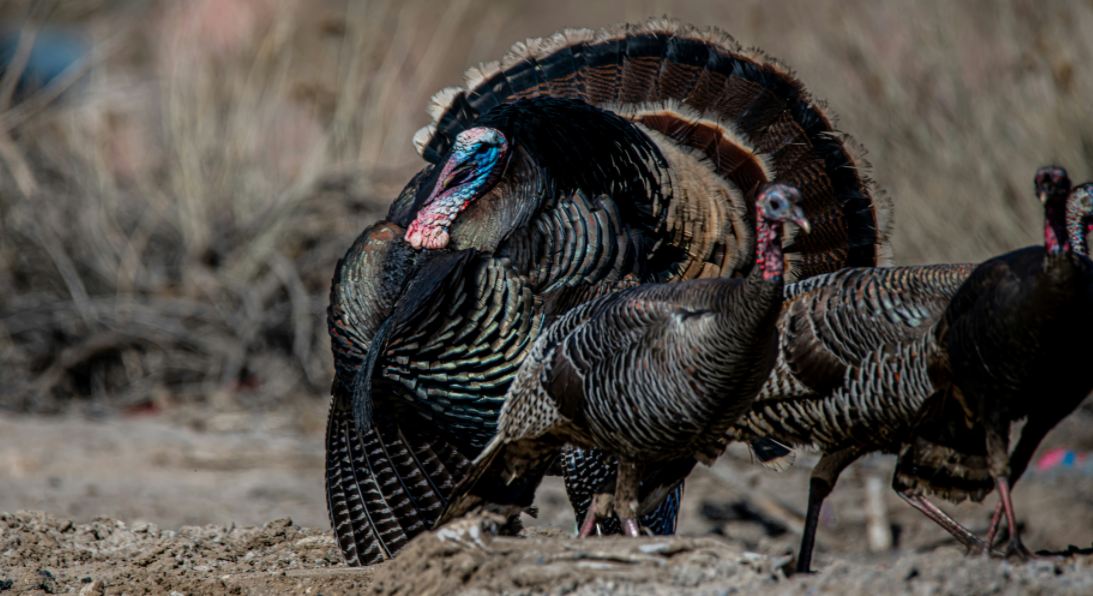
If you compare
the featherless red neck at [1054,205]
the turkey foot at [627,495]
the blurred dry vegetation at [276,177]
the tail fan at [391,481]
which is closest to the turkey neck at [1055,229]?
the featherless red neck at [1054,205]

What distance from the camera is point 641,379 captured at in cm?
412

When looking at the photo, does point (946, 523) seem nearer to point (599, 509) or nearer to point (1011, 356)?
point (1011, 356)

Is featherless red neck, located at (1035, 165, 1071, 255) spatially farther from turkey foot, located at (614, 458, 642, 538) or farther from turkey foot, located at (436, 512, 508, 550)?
turkey foot, located at (436, 512, 508, 550)

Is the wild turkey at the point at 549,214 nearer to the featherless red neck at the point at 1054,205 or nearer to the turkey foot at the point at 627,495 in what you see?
the turkey foot at the point at 627,495

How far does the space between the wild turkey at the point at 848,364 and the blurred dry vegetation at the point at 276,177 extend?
15.1ft

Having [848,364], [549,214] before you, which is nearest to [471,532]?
[848,364]

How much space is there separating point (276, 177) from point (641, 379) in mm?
6620

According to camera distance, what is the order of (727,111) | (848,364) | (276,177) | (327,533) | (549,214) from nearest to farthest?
(848,364) → (549,214) → (727,111) → (327,533) → (276,177)

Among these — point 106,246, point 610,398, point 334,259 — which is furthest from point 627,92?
point 106,246

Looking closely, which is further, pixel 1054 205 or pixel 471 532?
pixel 471 532

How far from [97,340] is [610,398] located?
6025 millimetres

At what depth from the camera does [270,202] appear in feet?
32.6

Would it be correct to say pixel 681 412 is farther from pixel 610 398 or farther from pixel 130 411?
pixel 130 411

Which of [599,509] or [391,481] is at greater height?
[391,481]
